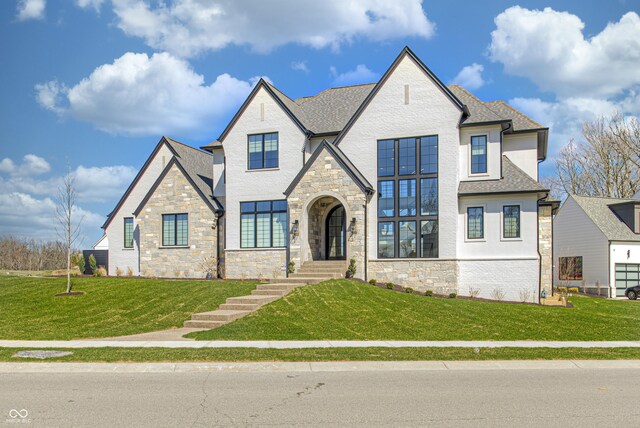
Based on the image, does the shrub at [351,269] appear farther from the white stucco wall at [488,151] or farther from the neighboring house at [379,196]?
the white stucco wall at [488,151]

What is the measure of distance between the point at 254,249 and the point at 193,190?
4.85m

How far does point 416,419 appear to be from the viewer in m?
7.54

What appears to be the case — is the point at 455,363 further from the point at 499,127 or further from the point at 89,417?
the point at 499,127

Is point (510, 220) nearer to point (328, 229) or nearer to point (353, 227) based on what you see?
point (353, 227)

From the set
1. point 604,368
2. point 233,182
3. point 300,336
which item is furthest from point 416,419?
point 233,182

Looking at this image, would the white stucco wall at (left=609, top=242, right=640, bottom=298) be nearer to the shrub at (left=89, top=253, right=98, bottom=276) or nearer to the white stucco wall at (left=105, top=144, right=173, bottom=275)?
the white stucco wall at (left=105, top=144, right=173, bottom=275)

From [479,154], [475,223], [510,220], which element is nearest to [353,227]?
A: [475,223]

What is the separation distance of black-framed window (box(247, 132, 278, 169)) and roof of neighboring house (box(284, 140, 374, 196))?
7.89 ft

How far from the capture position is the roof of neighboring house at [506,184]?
82.9 feet

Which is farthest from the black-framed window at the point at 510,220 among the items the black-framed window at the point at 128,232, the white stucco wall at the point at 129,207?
the black-framed window at the point at 128,232

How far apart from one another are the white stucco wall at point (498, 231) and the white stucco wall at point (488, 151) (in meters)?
1.14

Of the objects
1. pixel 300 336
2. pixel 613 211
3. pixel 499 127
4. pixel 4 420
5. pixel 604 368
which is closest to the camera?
pixel 4 420

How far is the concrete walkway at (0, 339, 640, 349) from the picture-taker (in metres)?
14.1

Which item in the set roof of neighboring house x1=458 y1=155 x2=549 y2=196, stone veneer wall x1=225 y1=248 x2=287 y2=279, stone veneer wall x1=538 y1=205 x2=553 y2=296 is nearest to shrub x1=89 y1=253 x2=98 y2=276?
stone veneer wall x1=225 y1=248 x2=287 y2=279
